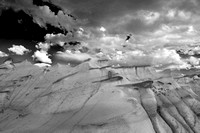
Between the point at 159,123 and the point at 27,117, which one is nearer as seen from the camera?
the point at 159,123

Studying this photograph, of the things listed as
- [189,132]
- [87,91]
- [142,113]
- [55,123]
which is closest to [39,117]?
[55,123]

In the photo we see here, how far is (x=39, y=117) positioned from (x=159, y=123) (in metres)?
102

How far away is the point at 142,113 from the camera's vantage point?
412ft

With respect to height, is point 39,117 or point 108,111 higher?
point 108,111

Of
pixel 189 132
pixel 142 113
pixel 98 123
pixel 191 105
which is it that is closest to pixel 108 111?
pixel 98 123

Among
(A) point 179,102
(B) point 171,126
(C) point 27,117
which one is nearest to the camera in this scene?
(B) point 171,126

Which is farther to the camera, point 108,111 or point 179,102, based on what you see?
point 179,102

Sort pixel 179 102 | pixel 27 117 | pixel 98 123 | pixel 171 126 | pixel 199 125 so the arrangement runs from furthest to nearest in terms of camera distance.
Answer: pixel 27 117
pixel 179 102
pixel 199 125
pixel 171 126
pixel 98 123

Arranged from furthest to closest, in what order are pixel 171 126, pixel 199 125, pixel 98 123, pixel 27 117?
pixel 27 117 < pixel 199 125 < pixel 171 126 < pixel 98 123

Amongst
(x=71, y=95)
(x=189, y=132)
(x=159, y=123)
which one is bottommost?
(x=189, y=132)

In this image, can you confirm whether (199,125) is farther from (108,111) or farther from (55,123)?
(55,123)

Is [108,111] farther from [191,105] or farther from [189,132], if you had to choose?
[191,105]

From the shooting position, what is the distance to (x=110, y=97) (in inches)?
6107

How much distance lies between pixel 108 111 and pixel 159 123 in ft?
110
